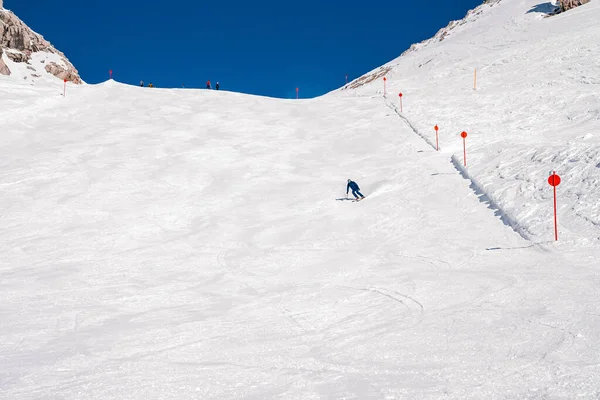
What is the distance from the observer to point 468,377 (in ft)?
16.8

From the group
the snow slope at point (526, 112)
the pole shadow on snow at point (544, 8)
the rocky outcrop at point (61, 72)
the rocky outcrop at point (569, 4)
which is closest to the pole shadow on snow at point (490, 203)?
the snow slope at point (526, 112)

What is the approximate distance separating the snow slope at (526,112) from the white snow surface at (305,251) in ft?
0.41

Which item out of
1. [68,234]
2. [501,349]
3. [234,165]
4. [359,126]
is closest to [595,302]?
[501,349]

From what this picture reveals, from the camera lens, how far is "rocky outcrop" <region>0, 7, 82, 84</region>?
137ft

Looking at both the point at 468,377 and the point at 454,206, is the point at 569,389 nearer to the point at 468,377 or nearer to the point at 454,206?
the point at 468,377

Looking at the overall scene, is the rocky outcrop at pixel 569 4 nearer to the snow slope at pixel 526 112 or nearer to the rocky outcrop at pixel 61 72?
the snow slope at pixel 526 112

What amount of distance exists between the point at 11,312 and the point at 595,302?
9006 millimetres

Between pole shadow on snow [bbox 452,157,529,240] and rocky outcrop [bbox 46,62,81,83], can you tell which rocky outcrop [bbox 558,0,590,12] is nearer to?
pole shadow on snow [bbox 452,157,529,240]

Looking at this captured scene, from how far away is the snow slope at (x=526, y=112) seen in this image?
12.4 m

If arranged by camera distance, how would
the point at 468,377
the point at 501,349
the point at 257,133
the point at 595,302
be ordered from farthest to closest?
1. the point at 257,133
2. the point at 595,302
3. the point at 501,349
4. the point at 468,377

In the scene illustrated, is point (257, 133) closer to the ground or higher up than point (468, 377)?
higher up

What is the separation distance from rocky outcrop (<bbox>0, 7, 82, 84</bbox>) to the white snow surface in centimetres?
1325

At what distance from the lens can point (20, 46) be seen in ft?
143

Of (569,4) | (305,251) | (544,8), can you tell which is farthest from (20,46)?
(544,8)
